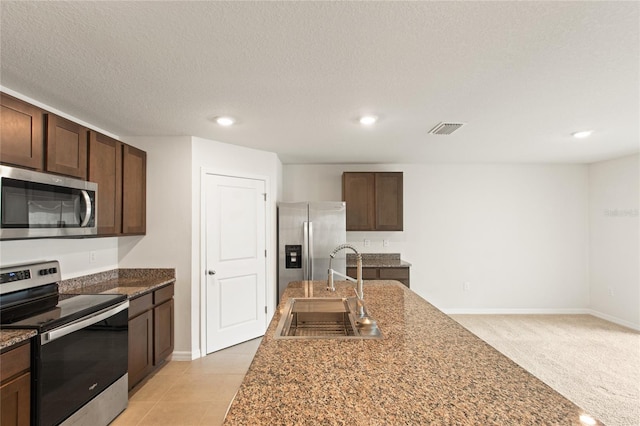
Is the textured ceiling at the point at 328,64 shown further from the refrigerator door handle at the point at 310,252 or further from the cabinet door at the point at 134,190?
the refrigerator door handle at the point at 310,252

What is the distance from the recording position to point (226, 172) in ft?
11.8

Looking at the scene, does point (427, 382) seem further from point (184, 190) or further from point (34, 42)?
point (184, 190)

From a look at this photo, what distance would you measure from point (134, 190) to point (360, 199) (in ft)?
9.30

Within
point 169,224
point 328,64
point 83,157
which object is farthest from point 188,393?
point 328,64

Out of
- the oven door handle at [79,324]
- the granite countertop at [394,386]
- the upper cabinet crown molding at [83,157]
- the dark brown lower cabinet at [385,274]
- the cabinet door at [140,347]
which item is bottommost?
the cabinet door at [140,347]

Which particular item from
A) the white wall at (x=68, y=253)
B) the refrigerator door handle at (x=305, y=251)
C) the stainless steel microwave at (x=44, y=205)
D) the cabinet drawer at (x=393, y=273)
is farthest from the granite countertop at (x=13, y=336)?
the cabinet drawer at (x=393, y=273)

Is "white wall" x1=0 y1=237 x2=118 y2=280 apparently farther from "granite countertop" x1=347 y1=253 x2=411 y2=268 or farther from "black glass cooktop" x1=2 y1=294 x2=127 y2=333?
"granite countertop" x1=347 y1=253 x2=411 y2=268

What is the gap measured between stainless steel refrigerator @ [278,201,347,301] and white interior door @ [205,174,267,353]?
0.27 meters

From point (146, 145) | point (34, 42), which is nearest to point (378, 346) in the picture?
point (34, 42)

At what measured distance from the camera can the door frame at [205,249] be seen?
3354 mm

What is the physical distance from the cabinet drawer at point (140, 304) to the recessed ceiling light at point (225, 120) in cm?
166

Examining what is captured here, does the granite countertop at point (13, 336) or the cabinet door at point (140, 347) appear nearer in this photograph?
the granite countertop at point (13, 336)

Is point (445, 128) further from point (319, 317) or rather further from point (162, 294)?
point (162, 294)

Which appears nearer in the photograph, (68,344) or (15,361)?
(15,361)
